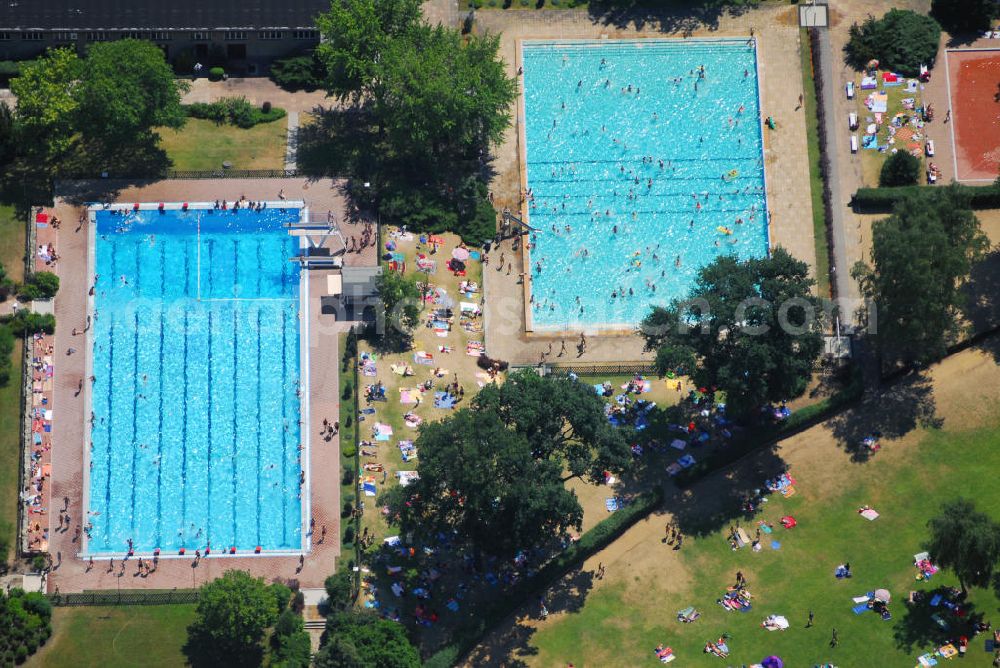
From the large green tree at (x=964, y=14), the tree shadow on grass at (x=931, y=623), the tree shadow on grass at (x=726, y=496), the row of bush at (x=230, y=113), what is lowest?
the tree shadow on grass at (x=931, y=623)

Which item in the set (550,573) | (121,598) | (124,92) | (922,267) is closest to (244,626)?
(121,598)

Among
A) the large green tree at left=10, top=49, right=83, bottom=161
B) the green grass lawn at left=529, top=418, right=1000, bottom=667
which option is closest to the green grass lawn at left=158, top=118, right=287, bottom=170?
the large green tree at left=10, top=49, right=83, bottom=161

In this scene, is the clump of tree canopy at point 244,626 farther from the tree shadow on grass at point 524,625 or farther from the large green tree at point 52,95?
the large green tree at point 52,95

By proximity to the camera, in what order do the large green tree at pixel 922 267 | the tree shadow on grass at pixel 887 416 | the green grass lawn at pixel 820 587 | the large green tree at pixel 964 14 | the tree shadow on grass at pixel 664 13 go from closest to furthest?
the large green tree at pixel 922 267, the green grass lawn at pixel 820 587, the tree shadow on grass at pixel 887 416, the large green tree at pixel 964 14, the tree shadow on grass at pixel 664 13

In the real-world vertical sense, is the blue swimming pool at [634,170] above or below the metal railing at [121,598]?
above

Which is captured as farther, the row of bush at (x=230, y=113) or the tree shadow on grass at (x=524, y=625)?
the row of bush at (x=230, y=113)

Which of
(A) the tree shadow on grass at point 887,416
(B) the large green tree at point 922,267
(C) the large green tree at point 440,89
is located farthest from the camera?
(A) the tree shadow on grass at point 887,416

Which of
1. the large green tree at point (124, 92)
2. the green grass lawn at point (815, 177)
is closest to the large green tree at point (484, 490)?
the green grass lawn at point (815, 177)

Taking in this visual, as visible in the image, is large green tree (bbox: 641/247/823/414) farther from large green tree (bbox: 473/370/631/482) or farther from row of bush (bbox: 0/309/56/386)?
row of bush (bbox: 0/309/56/386)
